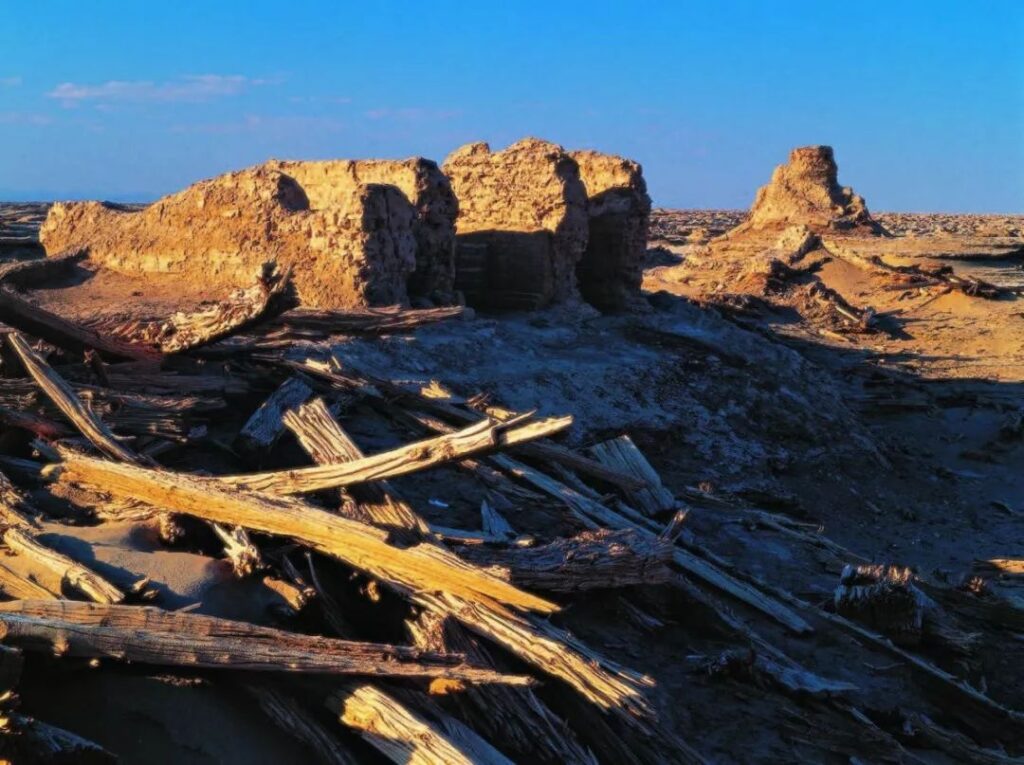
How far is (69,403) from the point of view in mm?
5309

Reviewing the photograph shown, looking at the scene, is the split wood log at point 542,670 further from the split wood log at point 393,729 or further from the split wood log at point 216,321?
the split wood log at point 216,321

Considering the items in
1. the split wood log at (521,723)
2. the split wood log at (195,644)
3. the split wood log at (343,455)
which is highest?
the split wood log at (343,455)

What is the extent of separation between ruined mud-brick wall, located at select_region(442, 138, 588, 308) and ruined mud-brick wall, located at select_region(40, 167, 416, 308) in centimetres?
222

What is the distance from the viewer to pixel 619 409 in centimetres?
964

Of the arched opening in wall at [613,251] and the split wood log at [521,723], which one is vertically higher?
the arched opening in wall at [613,251]

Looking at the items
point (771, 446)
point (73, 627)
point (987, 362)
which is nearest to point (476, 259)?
point (771, 446)

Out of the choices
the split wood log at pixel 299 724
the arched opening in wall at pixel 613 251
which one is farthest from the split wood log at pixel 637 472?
the arched opening in wall at pixel 613 251

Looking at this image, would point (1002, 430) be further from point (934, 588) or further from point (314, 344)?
point (314, 344)

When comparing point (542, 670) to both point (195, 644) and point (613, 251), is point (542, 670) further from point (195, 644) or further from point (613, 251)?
point (613, 251)

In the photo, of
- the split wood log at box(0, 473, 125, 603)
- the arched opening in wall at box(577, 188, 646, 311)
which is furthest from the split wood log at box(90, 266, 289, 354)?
the arched opening in wall at box(577, 188, 646, 311)

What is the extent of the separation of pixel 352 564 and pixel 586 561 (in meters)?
1.16

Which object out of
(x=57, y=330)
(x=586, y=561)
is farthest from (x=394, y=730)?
(x=57, y=330)

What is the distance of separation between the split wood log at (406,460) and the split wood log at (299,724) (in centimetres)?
113

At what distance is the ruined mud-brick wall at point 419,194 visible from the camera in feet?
33.3
